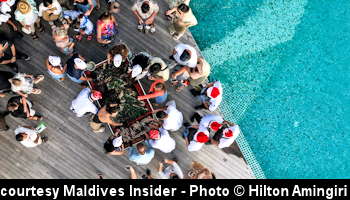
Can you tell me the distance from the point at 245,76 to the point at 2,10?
5281 mm

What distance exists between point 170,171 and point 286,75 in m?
3.66

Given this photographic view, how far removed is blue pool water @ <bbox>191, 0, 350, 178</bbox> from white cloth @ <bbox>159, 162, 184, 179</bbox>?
2028 millimetres

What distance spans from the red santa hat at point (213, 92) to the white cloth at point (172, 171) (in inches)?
59.7

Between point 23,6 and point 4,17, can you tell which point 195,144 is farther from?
point 4,17

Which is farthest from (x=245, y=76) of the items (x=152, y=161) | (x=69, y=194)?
(x=69, y=194)

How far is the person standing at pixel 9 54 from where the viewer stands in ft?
19.5

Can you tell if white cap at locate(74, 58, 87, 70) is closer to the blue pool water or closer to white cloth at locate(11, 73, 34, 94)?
white cloth at locate(11, 73, 34, 94)

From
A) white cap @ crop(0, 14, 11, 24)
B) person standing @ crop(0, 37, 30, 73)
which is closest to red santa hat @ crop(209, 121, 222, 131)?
person standing @ crop(0, 37, 30, 73)

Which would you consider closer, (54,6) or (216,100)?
(54,6)

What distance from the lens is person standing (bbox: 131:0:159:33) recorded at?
19.6 ft

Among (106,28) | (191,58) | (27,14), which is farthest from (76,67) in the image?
(191,58)

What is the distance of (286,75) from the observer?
766 cm

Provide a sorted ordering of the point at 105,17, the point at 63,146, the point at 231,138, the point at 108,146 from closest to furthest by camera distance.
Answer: the point at 105,17, the point at 231,138, the point at 108,146, the point at 63,146

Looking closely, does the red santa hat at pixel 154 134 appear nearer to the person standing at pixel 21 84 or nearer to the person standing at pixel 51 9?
the person standing at pixel 21 84
